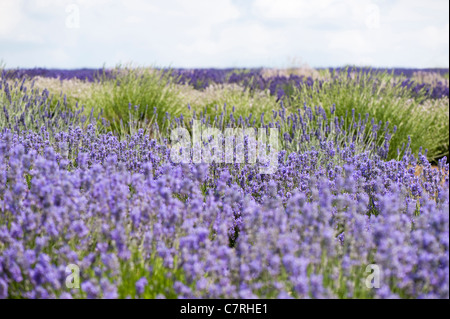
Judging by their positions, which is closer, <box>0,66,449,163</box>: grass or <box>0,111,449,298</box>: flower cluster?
<box>0,111,449,298</box>: flower cluster

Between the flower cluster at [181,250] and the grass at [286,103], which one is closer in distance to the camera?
the flower cluster at [181,250]

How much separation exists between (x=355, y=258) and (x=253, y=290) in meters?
0.46

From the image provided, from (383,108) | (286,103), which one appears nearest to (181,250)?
(383,108)

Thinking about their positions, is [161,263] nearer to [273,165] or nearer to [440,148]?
[273,165]

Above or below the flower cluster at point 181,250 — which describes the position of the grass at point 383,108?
above

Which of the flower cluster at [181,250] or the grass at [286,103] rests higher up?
the grass at [286,103]

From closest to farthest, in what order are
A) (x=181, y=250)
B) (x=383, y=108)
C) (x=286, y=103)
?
(x=181, y=250), (x=383, y=108), (x=286, y=103)

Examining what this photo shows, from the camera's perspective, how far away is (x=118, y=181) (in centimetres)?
200

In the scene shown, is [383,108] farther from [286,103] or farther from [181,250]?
[181,250]

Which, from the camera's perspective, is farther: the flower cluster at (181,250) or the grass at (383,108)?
the grass at (383,108)

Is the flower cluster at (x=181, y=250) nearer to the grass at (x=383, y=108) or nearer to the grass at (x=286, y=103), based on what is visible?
the grass at (x=286, y=103)

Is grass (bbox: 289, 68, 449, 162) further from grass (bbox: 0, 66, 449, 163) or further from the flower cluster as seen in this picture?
the flower cluster

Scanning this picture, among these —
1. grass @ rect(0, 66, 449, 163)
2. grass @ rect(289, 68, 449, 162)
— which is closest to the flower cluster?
grass @ rect(0, 66, 449, 163)

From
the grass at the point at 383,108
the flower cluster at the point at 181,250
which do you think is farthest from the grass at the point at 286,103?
the flower cluster at the point at 181,250
